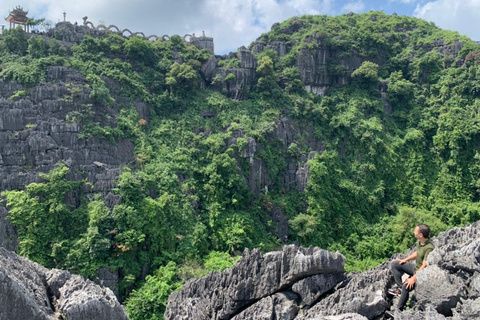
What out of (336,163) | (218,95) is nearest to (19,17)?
(218,95)

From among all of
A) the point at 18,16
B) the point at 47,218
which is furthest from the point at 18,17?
the point at 47,218

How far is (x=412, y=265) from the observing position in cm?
797

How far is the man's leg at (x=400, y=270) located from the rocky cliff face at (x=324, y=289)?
13.2 inches

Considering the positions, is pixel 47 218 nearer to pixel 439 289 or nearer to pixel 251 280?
pixel 251 280

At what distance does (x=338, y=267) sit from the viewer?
9680mm

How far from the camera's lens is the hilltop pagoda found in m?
29.7

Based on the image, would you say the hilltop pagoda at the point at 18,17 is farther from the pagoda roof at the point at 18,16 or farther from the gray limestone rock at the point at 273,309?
the gray limestone rock at the point at 273,309

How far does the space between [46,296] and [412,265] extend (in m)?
6.04

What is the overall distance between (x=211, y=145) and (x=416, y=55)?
753 inches

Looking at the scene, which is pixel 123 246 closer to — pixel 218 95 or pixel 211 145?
pixel 211 145

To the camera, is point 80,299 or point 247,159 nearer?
point 80,299

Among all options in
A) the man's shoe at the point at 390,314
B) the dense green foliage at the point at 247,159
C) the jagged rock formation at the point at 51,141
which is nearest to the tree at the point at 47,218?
the dense green foliage at the point at 247,159

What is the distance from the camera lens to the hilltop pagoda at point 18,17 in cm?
2967

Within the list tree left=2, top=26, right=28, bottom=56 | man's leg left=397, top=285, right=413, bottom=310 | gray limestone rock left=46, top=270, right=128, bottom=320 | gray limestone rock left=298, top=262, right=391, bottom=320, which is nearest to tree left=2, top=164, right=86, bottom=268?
tree left=2, top=26, right=28, bottom=56
